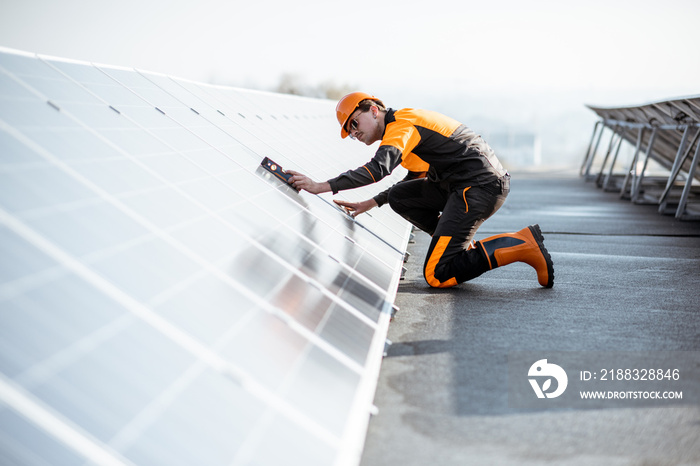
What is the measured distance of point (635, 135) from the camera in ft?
62.8

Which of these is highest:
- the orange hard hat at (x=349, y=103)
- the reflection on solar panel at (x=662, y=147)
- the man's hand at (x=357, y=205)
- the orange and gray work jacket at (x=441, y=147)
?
the orange hard hat at (x=349, y=103)

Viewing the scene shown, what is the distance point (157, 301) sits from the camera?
2648mm

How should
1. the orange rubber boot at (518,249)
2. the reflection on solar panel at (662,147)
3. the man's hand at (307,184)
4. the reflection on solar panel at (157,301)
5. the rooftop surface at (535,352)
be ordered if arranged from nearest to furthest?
1. the reflection on solar panel at (157,301)
2. the rooftop surface at (535,352)
3. the man's hand at (307,184)
4. the orange rubber boot at (518,249)
5. the reflection on solar panel at (662,147)

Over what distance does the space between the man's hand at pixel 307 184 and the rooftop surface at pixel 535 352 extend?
1085 mm

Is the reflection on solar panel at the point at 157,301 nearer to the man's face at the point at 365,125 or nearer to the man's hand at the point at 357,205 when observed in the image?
the man's face at the point at 365,125

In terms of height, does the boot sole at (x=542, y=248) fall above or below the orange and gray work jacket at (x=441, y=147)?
below

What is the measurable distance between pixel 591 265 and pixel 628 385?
3615mm

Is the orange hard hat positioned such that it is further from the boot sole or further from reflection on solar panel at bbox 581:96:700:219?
reflection on solar panel at bbox 581:96:700:219

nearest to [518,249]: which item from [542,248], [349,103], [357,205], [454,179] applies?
[542,248]

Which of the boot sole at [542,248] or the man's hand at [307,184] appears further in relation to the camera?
the boot sole at [542,248]

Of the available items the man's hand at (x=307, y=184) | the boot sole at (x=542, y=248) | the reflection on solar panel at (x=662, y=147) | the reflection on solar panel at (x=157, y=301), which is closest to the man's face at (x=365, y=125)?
the man's hand at (x=307, y=184)

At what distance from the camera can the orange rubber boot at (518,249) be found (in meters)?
5.89

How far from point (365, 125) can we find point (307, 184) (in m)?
0.68

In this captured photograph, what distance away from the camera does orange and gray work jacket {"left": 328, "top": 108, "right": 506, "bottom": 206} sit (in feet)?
18.5
